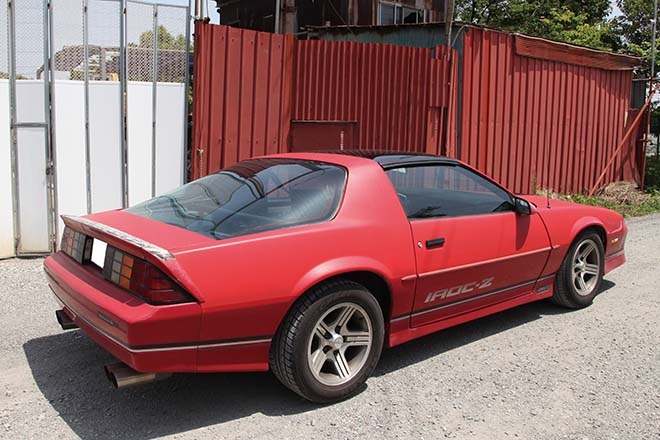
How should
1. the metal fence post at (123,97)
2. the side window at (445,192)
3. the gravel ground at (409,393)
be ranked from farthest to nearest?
the metal fence post at (123,97) < the side window at (445,192) < the gravel ground at (409,393)

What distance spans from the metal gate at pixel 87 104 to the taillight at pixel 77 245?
3.36 meters

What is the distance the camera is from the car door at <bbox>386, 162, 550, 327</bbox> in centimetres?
401

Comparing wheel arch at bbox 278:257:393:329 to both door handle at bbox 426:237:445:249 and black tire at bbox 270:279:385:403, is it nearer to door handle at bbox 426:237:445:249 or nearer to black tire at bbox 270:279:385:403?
black tire at bbox 270:279:385:403

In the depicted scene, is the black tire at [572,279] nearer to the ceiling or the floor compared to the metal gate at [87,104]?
nearer to the floor

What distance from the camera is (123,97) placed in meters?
7.19

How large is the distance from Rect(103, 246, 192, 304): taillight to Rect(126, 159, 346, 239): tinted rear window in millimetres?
401

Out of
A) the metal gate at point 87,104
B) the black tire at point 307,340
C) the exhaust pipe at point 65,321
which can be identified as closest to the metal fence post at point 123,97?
the metal gate at point 87,104

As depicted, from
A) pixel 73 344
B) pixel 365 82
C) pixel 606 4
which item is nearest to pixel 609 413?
pixel 73 344

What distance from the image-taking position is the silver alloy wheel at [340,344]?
11.3 feet

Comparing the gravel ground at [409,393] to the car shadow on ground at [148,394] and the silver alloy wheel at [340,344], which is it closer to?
the car shadow on ground at [148,394]

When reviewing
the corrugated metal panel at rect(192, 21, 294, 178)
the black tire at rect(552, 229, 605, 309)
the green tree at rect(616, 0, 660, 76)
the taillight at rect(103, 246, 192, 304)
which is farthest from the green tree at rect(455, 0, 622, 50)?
the taillight at rect(103, 246, 192, 304)

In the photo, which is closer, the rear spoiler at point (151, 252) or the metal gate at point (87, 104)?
the rear spoiler at point (151, 252)

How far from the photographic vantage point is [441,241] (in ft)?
13.3

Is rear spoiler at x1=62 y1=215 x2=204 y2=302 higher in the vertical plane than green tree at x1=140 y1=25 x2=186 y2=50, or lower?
lower
